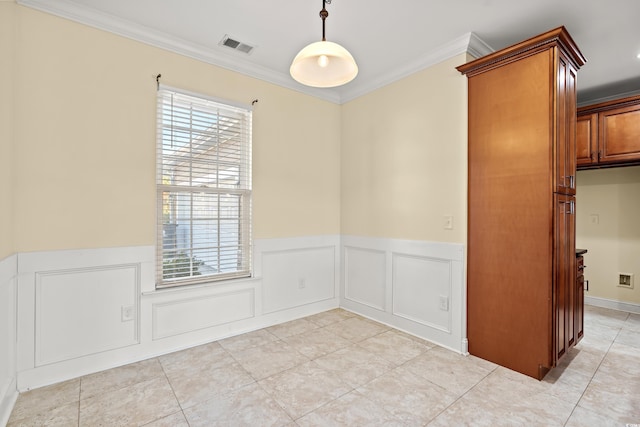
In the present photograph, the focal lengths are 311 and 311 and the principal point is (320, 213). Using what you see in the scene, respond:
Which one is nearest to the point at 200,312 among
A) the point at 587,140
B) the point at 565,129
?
the point at 565,129

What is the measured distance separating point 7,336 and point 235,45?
2717mm

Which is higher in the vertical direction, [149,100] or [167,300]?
[149,100]

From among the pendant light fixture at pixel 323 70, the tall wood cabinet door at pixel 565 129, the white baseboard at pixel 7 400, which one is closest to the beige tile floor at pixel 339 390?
the white baseboard at pixel 7 400

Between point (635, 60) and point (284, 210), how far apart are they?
3711 millimetres

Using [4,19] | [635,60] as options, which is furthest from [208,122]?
[635,60]

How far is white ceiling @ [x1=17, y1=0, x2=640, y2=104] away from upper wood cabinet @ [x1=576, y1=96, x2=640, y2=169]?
40 cm

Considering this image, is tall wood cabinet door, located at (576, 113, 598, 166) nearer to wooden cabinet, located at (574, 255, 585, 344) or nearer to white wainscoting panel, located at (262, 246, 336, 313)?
wooden cabinet, located at (574, 255, 585, 344)

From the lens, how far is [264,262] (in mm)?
3320

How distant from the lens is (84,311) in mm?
2336

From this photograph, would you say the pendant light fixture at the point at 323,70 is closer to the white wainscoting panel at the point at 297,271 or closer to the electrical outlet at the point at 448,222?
the electrical outlet at the point at 448,222

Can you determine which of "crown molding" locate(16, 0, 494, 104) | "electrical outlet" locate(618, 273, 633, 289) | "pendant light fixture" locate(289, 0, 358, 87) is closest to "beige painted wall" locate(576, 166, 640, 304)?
"electrical outlet" locate(618, 273, 633, 289)

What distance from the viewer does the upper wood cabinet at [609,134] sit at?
3.28 meters

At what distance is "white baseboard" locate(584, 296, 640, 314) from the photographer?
148 inches

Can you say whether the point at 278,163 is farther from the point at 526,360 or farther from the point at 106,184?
the point at 526,360
